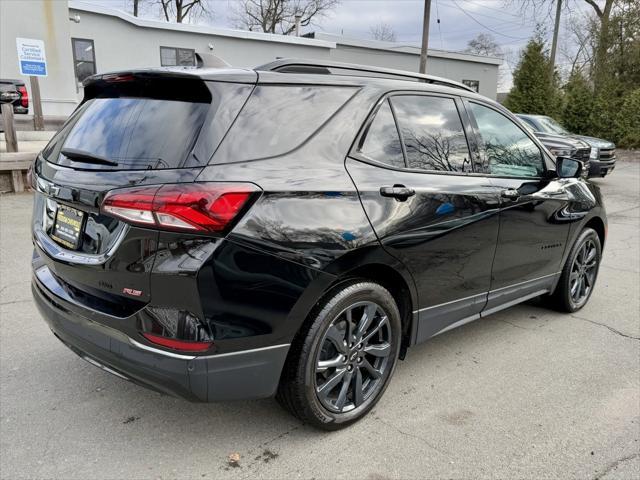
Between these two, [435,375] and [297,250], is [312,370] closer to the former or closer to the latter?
[297,250]

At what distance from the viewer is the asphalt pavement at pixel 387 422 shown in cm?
253

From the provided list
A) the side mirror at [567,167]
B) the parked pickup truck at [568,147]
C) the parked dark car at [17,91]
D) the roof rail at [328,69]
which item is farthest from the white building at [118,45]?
the side mirror at [567,167]

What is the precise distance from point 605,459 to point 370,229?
1625 millimetres

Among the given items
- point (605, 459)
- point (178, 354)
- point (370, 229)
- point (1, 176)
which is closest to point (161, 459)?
point (178, 354)

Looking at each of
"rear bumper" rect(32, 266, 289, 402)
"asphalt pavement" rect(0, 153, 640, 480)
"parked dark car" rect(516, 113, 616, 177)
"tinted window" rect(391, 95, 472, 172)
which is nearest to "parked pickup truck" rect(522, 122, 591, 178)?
"parked dark car" rect(516, 113, 616, 177)

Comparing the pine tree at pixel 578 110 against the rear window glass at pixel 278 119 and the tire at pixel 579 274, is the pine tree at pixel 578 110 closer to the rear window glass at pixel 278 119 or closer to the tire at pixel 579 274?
the tire at pixel 579 274

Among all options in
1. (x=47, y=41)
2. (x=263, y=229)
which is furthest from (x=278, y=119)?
(x=47, y=41)

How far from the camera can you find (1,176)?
8.77 m

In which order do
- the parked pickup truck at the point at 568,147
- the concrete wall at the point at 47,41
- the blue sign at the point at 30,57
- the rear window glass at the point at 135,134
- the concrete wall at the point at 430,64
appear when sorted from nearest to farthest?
the rear window glass at the point at 135,134
the blue sign at the point at 30,57
the parked pickup truck at the point at 568,147
the concrete wall at the point at 47,41
the concrete wall at the point at 430,64

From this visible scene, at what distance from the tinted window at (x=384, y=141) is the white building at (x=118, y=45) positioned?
17545 millimetres

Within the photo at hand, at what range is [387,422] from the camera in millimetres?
2924

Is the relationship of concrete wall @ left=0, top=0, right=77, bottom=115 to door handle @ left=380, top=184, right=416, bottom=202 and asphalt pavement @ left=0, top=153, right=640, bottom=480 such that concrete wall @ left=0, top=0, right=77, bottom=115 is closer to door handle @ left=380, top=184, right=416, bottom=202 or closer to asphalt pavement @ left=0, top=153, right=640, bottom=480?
asphalt pavement @ left=0, top=153, right=640, bottom=480

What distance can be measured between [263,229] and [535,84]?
82.9 feet

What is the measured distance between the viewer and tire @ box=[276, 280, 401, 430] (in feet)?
8.34
